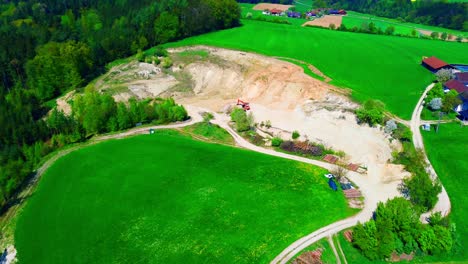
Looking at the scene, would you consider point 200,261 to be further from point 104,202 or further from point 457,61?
point 457,61

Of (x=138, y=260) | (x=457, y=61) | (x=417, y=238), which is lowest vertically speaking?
(x=138, y=260)

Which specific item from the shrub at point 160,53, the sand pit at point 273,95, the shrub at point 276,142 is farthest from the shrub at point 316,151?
the shrub at point 160,53

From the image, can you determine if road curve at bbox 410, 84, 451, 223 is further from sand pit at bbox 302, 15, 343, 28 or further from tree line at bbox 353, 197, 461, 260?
sand pit at bbox 302, 15, 343, 28

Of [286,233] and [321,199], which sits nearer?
[286,233]

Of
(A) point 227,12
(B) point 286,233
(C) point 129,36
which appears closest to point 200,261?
(B) point 286,233

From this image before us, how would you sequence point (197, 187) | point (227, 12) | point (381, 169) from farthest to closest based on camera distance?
point (227, 12) < point (381, 169) < point (197, 187)
